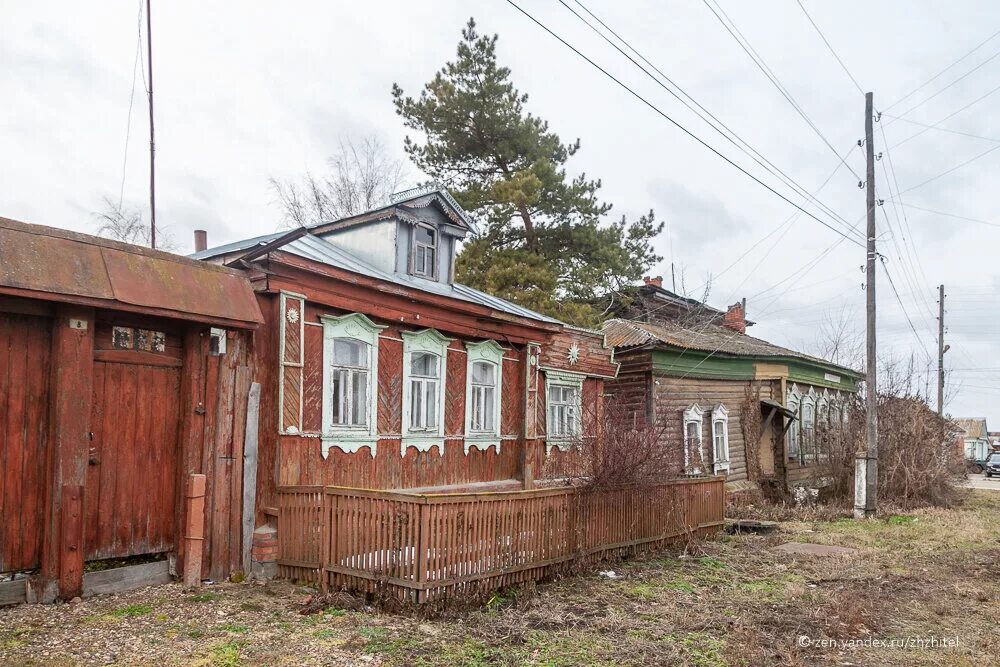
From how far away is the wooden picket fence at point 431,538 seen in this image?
289 inches

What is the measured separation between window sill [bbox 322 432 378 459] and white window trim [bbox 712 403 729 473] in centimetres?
1157

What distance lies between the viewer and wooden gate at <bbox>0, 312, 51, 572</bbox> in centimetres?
654

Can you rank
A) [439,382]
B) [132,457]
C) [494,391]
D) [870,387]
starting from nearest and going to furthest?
[132,457] < [439,382] < [494,391] < [870,387]

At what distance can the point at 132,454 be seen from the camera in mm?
7477

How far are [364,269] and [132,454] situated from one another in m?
4.52

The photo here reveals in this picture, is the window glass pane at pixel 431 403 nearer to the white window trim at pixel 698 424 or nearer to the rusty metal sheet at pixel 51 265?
the rusty metal sheet at pixel 51 265

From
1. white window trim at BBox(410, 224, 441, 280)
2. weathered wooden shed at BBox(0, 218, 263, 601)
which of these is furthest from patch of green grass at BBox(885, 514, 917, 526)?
weathered wooden shed at BBox(0, 218, 263, 601)

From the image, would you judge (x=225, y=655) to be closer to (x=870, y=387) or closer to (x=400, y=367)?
(x=400, y=367)

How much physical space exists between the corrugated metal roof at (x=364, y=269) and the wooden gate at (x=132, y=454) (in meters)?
2.20

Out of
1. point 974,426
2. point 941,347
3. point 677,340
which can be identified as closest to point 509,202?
point 677,340

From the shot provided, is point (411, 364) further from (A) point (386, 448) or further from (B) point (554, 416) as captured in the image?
(B) point (554, 416)

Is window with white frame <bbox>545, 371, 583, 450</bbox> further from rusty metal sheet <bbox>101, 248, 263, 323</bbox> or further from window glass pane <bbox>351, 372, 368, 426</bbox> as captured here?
rusty metal sheet <bbox>101, 248, 263, 323</bbox>

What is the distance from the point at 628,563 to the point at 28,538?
7.02m

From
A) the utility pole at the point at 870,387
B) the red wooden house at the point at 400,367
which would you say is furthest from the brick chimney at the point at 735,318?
the red wooden house at the point at 400,367
